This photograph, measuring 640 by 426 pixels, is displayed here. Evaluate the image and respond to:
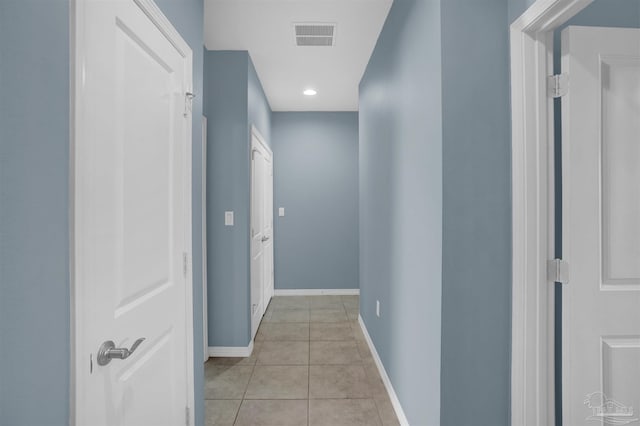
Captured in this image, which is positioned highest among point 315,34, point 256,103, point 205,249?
point 315,34

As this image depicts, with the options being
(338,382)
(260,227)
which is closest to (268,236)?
(260,227)

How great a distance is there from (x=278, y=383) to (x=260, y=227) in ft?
5.77

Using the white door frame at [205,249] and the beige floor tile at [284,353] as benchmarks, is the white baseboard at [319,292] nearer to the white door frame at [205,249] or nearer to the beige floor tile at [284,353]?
the beige floor tile at [284,353]

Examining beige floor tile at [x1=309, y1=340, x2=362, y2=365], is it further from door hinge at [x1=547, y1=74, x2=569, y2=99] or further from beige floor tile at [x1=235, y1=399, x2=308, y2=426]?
door hinge at [x1=547, y1=74, x2=569, y2=99]

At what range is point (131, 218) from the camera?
1.16 m

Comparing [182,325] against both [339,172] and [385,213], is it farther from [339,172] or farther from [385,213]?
[339,172]

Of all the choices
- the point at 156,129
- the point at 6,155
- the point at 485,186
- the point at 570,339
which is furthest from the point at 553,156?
the point at 6,155

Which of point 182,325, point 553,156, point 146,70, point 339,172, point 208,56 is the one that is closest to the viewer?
point 146,70

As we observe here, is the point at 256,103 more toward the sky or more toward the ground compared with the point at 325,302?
more toward the sky

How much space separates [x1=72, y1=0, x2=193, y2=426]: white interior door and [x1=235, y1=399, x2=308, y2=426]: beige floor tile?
0.61 m

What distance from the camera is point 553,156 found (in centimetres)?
140

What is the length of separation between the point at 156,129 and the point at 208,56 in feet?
6.80

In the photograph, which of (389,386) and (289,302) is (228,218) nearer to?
(389,386)

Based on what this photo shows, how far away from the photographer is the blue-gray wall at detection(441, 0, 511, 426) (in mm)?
1475
